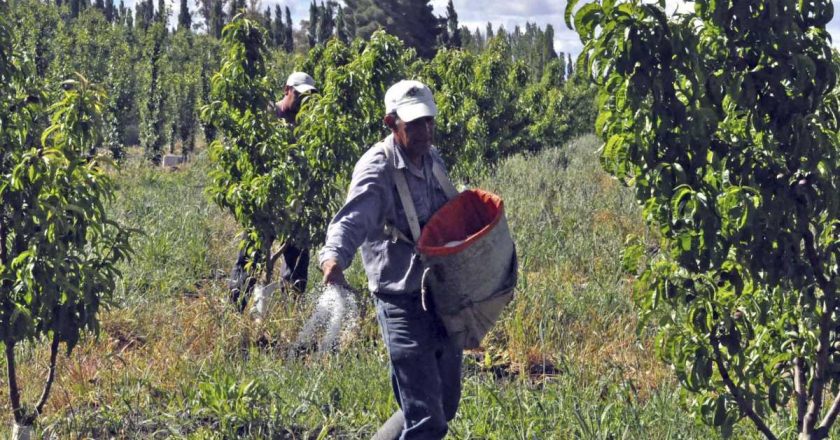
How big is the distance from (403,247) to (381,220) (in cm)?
13

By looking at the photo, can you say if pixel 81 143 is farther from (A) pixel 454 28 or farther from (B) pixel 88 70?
(A) pixel 454 28

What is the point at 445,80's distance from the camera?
10.6 m

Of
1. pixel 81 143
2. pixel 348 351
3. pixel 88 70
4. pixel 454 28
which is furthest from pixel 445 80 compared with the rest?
pixel 454 28

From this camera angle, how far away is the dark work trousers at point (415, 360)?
3.11 metres

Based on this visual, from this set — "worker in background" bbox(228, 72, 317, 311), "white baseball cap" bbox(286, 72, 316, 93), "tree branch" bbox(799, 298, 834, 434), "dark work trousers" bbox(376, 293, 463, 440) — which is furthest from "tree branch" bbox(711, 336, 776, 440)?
"white baseball cap" bbox(286, 72, 316, 93)

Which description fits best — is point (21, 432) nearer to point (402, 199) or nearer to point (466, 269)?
point (402, 199)

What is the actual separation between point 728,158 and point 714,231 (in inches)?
9.9

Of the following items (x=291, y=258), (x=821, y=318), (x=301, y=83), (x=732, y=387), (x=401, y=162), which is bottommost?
(x=291, y=258)

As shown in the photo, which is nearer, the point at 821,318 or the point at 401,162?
the point at 821,318

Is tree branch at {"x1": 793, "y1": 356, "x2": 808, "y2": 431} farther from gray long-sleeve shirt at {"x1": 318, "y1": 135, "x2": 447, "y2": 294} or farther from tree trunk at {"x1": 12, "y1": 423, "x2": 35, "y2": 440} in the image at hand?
tree trunk at {"x1": 12, "y1": 423, "x2": 35, "y2": 440}

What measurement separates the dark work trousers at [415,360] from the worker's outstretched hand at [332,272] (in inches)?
13.5

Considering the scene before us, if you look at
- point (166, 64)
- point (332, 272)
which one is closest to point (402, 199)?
point (332, 272)

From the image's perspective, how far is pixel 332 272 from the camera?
9.33ft

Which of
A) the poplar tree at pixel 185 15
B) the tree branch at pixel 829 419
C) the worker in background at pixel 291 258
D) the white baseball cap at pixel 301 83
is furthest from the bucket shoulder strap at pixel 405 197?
the poplar tree at pixel 185 15
